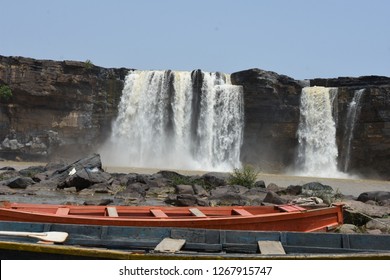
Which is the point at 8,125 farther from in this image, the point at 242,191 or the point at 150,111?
the point at 242,191

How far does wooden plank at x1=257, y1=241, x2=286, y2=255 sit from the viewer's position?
20.0 ft

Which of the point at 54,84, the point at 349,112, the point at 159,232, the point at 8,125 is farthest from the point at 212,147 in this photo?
the point at 159,232

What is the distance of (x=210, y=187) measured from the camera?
22.3 m

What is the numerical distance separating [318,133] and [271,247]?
136 ft

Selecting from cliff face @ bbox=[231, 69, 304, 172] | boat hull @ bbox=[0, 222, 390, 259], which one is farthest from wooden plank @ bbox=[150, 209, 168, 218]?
cliff face @ bbox=[231, 69, 304, 172]

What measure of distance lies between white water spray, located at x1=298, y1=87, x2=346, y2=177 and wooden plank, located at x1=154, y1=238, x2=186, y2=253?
40.5 metres

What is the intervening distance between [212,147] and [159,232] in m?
41.0

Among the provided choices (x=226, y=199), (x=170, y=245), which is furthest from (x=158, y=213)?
(x=226, y=199)

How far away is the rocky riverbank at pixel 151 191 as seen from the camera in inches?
643

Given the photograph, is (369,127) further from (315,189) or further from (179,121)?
(315,189)

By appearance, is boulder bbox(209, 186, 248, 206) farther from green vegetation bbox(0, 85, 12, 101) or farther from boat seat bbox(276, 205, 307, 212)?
green vegetation bbox(0, 85, 12, 101)

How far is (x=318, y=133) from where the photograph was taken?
1816 inches

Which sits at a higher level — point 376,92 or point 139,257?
point 376,92

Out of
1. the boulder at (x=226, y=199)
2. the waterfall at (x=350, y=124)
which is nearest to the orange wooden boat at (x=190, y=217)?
the boulder at (x=226, y=199)
